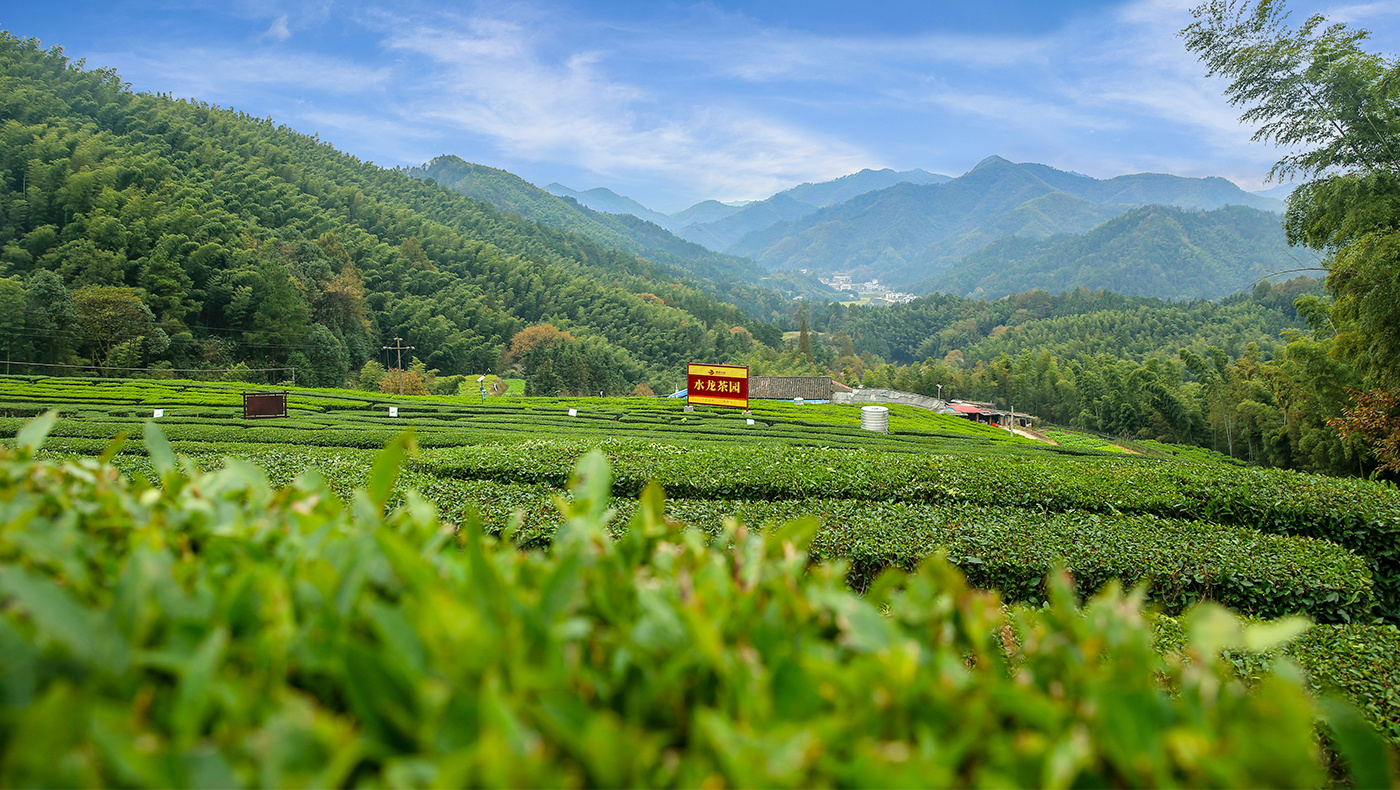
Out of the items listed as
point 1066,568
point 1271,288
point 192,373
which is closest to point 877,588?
point 1066,568

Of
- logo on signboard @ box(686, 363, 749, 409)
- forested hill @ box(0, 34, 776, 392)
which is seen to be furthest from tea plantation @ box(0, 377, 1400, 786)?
forested hill @ box(0, 34, 776, 392)

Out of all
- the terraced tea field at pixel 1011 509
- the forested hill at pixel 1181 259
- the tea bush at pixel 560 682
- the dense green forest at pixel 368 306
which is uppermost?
the forested hill at pixel 1181 259

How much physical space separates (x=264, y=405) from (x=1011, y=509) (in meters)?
Answer: 15.0

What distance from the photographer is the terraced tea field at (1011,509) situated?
5156 mm

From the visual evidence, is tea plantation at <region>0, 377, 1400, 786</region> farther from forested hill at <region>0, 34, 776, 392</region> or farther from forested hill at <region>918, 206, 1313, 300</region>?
forested hill at <region>918, 206, 1313, 300</region>

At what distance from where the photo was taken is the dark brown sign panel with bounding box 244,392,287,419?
1386cm

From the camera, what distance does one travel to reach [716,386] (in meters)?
19.2

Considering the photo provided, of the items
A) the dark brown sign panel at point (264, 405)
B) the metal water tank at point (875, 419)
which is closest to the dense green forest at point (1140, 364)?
the metal water tank at point (875, 419)

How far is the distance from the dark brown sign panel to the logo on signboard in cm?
1029

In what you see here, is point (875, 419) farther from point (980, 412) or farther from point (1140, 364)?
point (1140, 364)

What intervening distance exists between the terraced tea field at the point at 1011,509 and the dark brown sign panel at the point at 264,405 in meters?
2.22

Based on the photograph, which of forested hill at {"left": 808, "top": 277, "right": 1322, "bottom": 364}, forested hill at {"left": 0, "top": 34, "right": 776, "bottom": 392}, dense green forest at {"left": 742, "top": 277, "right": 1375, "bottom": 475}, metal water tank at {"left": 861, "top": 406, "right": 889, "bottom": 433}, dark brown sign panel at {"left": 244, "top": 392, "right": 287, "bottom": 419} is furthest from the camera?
forested hill at {"left": 808, "top": 277, "right": 1322, "bottom": 364}

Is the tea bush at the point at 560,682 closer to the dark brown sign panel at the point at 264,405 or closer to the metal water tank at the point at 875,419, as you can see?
the dark brown sign panel at the point at 264,405

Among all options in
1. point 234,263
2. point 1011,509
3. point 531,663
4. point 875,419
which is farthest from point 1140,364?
point 531,663
